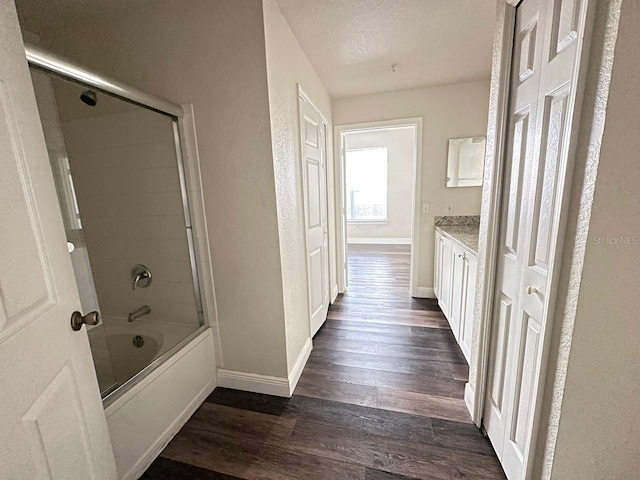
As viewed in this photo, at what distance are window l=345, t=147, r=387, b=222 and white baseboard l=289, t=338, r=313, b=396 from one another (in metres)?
4.90

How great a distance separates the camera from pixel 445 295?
2611 millimetres

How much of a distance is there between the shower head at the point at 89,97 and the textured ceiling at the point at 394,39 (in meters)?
1.18

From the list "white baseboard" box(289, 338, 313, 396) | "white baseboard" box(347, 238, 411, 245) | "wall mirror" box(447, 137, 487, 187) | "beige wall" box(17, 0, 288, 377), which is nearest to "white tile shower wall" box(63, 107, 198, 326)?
"beige wall" box(17, 0, 288, 377)

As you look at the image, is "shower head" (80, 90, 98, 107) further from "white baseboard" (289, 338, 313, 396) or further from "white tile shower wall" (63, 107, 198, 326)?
"white baseboard" (289, 338, 313, 396)

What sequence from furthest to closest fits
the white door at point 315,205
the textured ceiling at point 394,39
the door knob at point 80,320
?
the white door at point 315,205 < the textured ceiling at point 394,39 < the door knob at point 80,320

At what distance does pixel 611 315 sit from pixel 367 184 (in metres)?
6.01

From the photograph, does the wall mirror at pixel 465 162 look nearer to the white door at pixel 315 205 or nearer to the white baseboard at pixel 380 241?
the white door at pixel 315 205

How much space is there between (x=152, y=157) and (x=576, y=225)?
212 centimetres

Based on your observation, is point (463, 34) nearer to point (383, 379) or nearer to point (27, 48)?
point (27, 48)

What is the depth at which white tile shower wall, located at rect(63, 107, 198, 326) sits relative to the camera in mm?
1667

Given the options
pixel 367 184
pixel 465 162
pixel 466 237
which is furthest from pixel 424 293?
pixel 367 184

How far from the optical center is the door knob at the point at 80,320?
2.54 feet

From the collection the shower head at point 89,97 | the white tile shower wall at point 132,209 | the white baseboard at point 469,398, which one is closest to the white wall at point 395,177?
the white baseboard at point 469,398

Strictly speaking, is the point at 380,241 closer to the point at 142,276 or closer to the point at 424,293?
the point at 424,293
